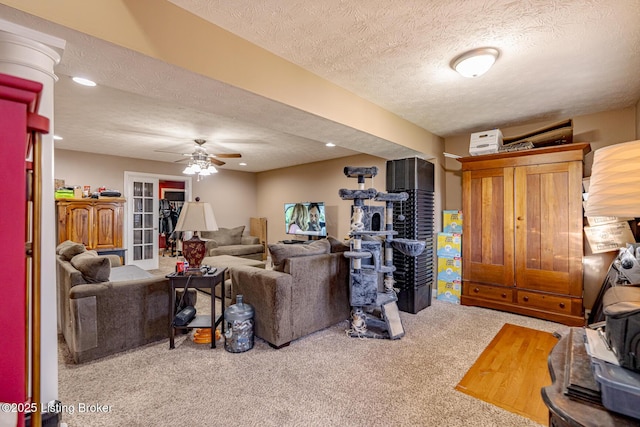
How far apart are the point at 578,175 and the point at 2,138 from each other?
4332 mm

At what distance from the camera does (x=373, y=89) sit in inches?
107

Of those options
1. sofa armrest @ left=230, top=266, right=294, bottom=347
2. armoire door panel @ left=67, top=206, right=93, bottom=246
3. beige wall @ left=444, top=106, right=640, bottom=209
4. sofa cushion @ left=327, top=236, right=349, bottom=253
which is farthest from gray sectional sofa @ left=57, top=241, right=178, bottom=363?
beige wall @ left=444, top=106, right=640, bottom=209

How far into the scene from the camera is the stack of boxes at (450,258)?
4012 mm

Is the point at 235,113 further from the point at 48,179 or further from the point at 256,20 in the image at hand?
the point at 48,179

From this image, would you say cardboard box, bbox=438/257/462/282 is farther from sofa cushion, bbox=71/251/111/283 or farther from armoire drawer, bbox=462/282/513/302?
sofa cushion, bbox=71/251/111/283

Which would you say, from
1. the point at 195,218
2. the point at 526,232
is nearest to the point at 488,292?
the point at 526,232

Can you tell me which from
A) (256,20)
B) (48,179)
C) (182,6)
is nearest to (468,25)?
(256,20)

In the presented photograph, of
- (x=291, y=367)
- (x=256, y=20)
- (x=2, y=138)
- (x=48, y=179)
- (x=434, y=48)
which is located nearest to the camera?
(x=2, y=138)

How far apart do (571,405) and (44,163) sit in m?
1.99

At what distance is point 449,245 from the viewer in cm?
408

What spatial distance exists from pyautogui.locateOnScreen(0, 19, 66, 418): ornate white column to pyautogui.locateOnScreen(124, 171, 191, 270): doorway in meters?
5.32

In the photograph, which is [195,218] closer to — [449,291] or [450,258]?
[450,258]

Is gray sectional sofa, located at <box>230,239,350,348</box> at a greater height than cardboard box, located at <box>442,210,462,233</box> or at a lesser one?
lesser

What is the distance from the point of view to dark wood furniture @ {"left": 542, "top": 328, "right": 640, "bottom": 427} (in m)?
0.71
